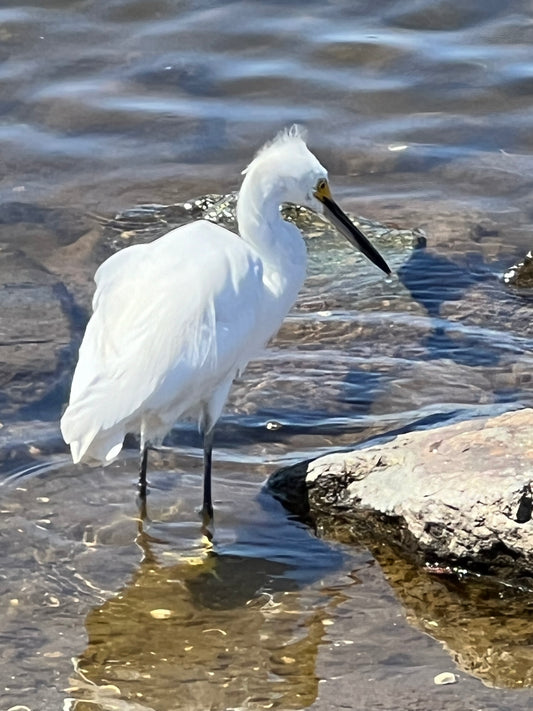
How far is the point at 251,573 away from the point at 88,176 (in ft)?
13.5

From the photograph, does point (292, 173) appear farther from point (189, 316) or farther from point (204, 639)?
point (204, 639)

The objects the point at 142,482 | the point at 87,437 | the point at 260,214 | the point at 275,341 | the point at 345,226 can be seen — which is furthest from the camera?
the point at 275,341

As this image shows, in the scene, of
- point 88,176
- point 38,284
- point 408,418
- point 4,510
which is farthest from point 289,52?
point 4,510

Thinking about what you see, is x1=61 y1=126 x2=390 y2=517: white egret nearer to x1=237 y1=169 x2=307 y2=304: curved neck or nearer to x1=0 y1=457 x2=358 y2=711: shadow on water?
x1=237 y1=169 x2=307 y2=304: curved neck

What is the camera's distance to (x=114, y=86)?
908 centimetres

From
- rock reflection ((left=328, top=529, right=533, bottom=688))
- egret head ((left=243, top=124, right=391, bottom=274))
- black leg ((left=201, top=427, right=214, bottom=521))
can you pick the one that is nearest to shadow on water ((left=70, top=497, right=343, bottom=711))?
black leg ((left=201, top=427, right=214, bottom=521))

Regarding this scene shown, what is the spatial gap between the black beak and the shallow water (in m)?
0.47

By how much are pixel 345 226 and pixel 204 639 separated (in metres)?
2.06

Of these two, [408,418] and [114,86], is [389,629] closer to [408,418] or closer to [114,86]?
[408,418]

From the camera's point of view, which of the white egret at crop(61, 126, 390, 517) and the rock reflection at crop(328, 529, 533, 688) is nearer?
the rock reflection at crop(328, 529, 533, 688)

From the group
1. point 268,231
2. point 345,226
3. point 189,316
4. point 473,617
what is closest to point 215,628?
point 473,617

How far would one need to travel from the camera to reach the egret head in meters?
5.00

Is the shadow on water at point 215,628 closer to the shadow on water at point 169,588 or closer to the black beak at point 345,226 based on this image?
the shadow on water at point 169,588

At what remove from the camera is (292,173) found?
502 cm
